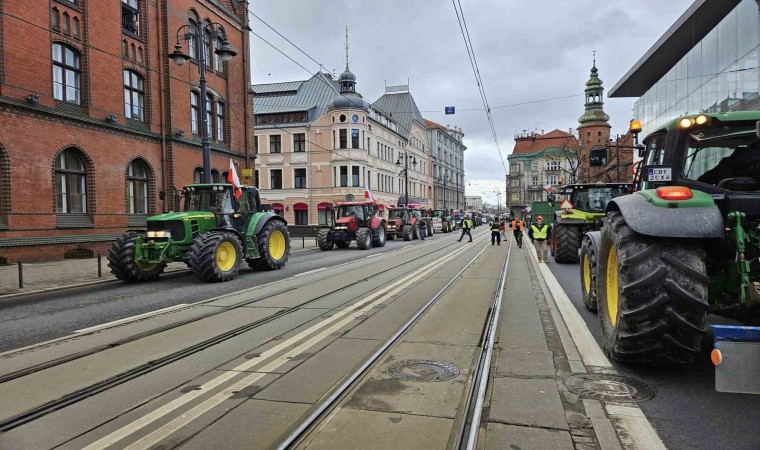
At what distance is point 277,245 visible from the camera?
51.3 ft

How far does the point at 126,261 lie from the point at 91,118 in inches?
448

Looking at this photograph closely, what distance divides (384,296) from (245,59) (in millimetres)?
27108

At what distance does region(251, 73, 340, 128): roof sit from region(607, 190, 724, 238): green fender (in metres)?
47.8

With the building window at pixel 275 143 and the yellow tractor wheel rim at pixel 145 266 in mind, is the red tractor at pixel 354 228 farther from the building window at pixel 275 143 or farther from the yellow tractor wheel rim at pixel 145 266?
the building window at pixel 275 143

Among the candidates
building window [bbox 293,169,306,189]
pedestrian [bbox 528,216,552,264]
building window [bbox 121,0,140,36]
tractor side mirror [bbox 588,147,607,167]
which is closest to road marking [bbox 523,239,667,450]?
tractor side mirror [bbox 588,147,607,167]

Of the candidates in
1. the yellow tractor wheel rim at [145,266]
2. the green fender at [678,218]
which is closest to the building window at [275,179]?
the yellow tractor wheel rim at [145,266]

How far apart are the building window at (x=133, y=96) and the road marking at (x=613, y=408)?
21253 mm

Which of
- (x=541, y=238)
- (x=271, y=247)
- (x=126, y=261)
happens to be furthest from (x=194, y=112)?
(x=541, y=238)

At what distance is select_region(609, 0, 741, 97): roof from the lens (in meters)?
21.5

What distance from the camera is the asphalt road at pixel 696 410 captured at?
3332mm

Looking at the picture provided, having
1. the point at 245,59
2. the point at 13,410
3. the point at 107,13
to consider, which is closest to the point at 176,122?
the point at 107,13

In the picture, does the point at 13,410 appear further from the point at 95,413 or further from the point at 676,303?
the point at 676,303

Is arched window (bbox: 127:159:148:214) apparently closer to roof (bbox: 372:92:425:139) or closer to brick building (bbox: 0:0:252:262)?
brick building (bbox: 0:0:252:262)

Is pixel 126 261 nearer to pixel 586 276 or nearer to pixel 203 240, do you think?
pixel 203 240
